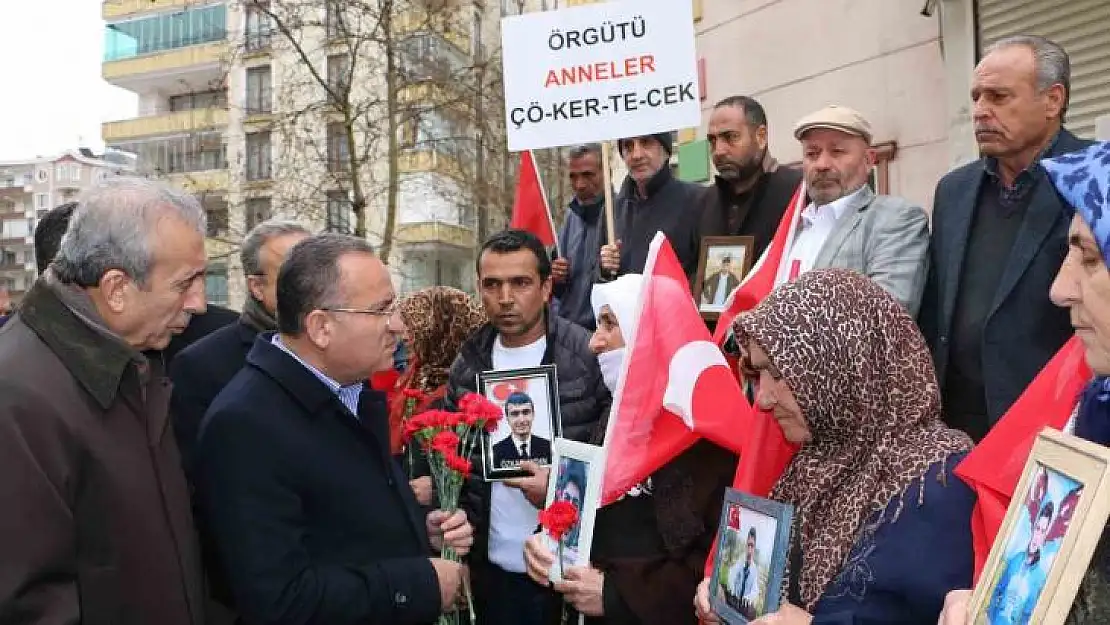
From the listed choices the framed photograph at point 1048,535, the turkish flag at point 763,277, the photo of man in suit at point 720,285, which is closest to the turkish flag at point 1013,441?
the framed photograph at point 1048,535

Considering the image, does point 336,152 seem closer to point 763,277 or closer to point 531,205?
point 531,205

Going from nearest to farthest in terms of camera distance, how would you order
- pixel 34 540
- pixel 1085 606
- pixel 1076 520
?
pixel 1076 520 < pixel 1085 606 < pixel 34 540

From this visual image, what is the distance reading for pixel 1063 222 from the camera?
11.5 feet

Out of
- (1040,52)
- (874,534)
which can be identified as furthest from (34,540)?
(1040,52)

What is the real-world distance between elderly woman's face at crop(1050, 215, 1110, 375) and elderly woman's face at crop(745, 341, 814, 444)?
0.82 metres

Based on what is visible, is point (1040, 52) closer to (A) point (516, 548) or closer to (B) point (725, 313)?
(B) point (725, 313)

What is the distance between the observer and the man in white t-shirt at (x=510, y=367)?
155 inches

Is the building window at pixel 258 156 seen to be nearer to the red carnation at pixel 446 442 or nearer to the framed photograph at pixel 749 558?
the red carnation at pixel 446 442

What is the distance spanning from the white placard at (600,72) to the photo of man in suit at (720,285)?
2.49 ft

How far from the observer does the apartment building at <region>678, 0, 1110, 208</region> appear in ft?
23.8

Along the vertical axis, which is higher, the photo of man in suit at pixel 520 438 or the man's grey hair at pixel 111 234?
the man's grey hair at pixel 111 234

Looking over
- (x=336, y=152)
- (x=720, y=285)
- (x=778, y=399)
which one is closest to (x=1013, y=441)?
(x=778, y=399)

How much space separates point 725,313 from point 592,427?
91 centimetres

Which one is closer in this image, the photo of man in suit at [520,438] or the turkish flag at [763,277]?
the photo of man in suit at [520,438]
